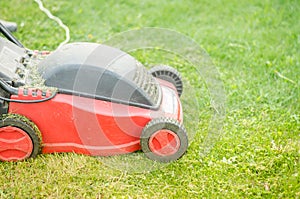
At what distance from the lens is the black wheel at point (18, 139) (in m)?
2.19

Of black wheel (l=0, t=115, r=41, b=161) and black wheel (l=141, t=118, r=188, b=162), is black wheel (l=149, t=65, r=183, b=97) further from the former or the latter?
black wheel (l=0, t=115, r=41, b=161)

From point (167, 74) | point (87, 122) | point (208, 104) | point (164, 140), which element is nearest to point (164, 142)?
point (164, 140)

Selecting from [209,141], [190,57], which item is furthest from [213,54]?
[209,141]

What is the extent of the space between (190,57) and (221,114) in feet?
2.06

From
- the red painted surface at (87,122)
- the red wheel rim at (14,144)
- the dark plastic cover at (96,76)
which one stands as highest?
the dark plastic cover at (96,76)

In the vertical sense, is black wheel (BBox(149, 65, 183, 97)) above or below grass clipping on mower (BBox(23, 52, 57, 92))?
above

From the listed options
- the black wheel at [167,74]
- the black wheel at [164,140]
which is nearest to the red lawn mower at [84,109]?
the black wheel at [164,140]

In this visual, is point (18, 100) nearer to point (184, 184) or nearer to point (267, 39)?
point (184, 184)

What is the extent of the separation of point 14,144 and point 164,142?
2.15 ft

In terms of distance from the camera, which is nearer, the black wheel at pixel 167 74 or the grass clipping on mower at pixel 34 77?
the grass clipping on mower at pixel 34 77

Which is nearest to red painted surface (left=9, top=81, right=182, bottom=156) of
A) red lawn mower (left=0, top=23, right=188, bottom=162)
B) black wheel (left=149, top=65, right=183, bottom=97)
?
red lawn mower (left=0, top=23, right=188, bottom=162)

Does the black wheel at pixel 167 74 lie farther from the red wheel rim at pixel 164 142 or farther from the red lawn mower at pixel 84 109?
the red wheel rim at pixel 164 142

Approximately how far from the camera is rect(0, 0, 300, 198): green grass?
7.36 ft

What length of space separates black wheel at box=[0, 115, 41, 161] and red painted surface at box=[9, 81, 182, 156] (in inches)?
1.6
